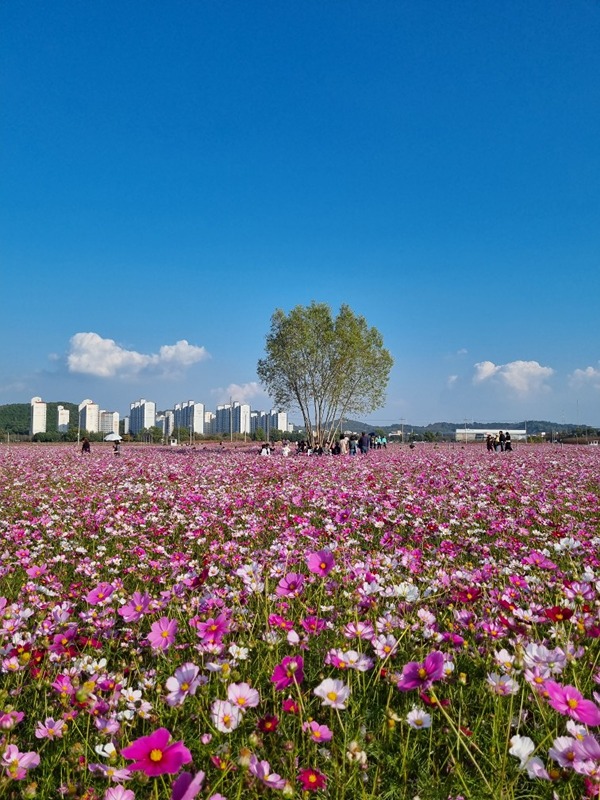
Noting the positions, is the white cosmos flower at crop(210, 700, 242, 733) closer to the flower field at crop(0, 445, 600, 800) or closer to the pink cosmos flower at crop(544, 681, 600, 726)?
the flower field at crop(0, 445, 600, 800)

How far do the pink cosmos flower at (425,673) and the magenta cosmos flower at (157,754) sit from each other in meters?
0.71

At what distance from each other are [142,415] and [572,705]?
128611 mm

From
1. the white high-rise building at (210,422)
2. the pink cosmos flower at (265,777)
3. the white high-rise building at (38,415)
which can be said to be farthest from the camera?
the white high-rise building at (210,422)

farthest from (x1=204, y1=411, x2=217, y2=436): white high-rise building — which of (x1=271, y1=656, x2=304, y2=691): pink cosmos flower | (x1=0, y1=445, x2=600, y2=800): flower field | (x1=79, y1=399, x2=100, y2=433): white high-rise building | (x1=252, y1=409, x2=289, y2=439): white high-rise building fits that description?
(x1=271, y1=656, x2=304, y2=691): pink cosmos flower

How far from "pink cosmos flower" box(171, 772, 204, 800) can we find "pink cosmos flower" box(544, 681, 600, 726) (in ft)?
2.94

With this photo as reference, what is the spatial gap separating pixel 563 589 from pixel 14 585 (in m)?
4.19

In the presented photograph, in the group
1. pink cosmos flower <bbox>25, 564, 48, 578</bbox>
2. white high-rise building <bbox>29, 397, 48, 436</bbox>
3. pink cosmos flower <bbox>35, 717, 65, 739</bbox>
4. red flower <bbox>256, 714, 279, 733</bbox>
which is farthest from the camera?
white high-rise building <bbox>29, 397, 48, 436</bbox>

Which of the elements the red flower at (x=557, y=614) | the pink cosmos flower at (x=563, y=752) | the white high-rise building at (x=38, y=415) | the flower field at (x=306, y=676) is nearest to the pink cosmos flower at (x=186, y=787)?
the flower field at (x=306, y=676)

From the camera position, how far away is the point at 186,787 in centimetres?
100

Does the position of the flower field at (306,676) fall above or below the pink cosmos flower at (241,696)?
below

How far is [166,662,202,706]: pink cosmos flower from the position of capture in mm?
1583

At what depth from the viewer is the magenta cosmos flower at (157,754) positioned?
109cm

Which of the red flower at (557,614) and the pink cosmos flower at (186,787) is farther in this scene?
the red flower at (557,614)

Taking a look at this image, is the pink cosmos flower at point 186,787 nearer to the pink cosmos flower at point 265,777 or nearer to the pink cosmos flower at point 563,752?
the pink cosmos flower at point 265,777
